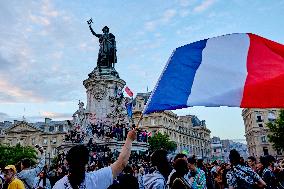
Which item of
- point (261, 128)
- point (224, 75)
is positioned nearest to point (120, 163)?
point (224, 75)

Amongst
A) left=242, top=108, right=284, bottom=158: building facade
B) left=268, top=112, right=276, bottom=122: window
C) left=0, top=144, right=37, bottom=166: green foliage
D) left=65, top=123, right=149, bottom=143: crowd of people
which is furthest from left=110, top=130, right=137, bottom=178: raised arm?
left=268, top=112, right=276, bottom=122: window

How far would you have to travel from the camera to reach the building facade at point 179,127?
79625 millimetres

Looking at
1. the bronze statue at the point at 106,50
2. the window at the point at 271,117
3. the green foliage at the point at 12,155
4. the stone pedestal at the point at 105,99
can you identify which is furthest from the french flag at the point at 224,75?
the window at the point at 271,117

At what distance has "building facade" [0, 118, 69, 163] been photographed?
84.2 meters

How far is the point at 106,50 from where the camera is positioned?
3747cm

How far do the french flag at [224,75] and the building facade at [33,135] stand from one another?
81.7 meters

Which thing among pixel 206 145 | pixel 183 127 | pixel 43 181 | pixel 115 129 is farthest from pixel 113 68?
pixel 206 145

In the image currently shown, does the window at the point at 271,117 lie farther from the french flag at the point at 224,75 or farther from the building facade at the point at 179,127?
the french flag at the point at 224,75

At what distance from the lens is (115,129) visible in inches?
1221

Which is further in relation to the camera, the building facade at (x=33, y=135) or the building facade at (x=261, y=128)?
the building facade at (x=33, y=135)

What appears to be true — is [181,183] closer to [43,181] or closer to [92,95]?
[43,181]

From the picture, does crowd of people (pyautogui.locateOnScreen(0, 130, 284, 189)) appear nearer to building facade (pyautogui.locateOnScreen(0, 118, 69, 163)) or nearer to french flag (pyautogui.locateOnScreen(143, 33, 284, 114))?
french flag (pyautogui.locateOnScreen(143, 33, 284, 114))

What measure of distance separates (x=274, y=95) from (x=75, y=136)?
3010 cm

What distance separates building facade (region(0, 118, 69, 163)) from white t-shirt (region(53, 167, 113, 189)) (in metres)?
83.4
